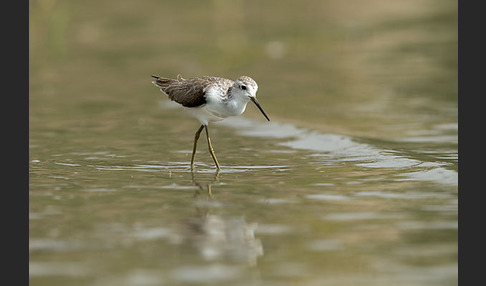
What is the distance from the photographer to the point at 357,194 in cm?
1104

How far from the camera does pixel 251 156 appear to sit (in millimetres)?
13852

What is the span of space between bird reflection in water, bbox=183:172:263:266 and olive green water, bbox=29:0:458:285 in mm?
29

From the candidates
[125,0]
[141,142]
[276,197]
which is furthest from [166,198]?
[125,0]

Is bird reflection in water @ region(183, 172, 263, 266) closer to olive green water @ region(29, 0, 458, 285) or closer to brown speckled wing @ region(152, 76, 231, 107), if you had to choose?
olive green water @ region(29, 0, 458, 285)

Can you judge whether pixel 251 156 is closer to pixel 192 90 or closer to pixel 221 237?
pixel 192 90

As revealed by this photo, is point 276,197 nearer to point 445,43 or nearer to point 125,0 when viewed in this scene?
point 445,43

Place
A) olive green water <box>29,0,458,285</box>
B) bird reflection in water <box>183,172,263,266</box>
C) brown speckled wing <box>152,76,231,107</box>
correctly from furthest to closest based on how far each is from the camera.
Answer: brown speckled wing <box>152,76,231,107</box>, bird reflection in water <box>183,172,263,266</box>, olive green water <box>29,0,458,285</box>

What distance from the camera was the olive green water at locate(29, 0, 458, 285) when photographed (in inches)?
334

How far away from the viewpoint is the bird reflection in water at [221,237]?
8.65 meters

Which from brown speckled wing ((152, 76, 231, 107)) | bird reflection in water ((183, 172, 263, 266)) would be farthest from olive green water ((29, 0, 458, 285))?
brown speckled wing ((152, 76, 231, 107))

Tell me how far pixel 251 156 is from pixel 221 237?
462 cm

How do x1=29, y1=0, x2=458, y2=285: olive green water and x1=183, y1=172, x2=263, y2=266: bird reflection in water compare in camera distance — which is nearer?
x1=29, y1=0, x2=458, y2=285: olive green water

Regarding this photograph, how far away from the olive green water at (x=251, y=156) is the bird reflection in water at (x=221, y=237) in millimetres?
29

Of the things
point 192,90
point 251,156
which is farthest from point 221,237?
point 251,156
